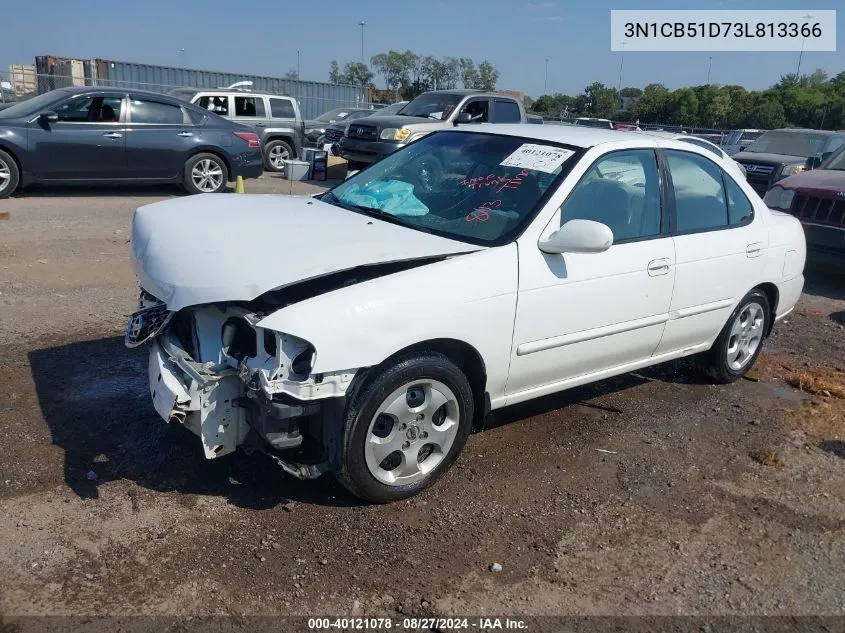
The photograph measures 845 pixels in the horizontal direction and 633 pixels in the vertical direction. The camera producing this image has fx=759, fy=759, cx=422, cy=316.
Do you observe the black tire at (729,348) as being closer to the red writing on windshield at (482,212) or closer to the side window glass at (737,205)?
the side window glass at (737,205)

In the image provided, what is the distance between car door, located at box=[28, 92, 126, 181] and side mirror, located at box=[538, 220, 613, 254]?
9.39 m

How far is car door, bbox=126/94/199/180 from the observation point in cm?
1164

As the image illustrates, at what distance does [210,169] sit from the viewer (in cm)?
1252

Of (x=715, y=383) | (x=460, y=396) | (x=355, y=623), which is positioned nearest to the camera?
(x=355, y=623)

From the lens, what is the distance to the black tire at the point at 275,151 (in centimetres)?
1683

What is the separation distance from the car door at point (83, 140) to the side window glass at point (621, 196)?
916 centimetres

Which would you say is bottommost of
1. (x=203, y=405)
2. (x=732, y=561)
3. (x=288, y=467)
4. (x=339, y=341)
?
(x=732, y=561)

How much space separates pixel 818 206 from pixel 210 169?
8982 mm

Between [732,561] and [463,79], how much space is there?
235 feet

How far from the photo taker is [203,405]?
3268mm

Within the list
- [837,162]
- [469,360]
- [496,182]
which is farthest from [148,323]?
[837,162]

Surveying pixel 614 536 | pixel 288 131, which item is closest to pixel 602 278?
pixel 614 536

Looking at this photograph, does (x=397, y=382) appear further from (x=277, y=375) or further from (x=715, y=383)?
(x=715, y=383)

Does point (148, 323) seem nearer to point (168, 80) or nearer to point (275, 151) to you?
point (275, 151)
